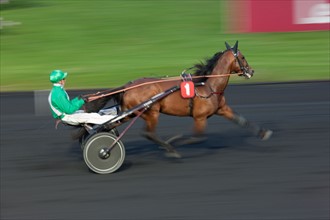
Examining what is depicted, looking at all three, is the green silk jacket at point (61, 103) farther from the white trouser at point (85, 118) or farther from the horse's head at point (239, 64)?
the horse's head at point (239, 64)

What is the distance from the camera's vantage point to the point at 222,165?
29.2 feet

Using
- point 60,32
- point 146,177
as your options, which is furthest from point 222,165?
point 60,32

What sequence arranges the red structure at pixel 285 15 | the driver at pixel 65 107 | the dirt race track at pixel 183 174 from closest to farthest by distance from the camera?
the dirt race track at pixel 183 174, the driver at pixel 65 107, the red structure at pixel 285 15

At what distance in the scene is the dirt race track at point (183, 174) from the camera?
7.25 meters

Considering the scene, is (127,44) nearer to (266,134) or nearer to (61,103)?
(266,134)

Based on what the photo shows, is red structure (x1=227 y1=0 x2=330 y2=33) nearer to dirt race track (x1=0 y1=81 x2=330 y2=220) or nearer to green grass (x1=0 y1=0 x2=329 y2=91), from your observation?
green grass (x1=0 y1=0 x2=329 y2=91)

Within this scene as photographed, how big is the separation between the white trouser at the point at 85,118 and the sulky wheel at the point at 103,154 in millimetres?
175

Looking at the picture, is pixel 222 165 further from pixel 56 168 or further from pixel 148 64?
pixel 148 64

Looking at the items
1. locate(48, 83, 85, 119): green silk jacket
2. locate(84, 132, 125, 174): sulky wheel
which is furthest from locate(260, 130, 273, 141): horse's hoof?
locate(48, 83, 85, 119): green silk jacket

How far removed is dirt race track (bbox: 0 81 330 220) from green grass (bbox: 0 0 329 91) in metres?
3.03

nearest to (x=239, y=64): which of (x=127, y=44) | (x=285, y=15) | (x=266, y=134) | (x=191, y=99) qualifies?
(x=191, y=99)

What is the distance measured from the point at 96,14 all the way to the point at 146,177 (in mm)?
15378

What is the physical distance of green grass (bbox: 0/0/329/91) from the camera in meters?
15.1

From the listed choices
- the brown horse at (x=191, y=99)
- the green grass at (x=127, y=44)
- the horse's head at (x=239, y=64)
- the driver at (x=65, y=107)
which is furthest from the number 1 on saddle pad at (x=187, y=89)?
the green grass at (x=127, y=44)
